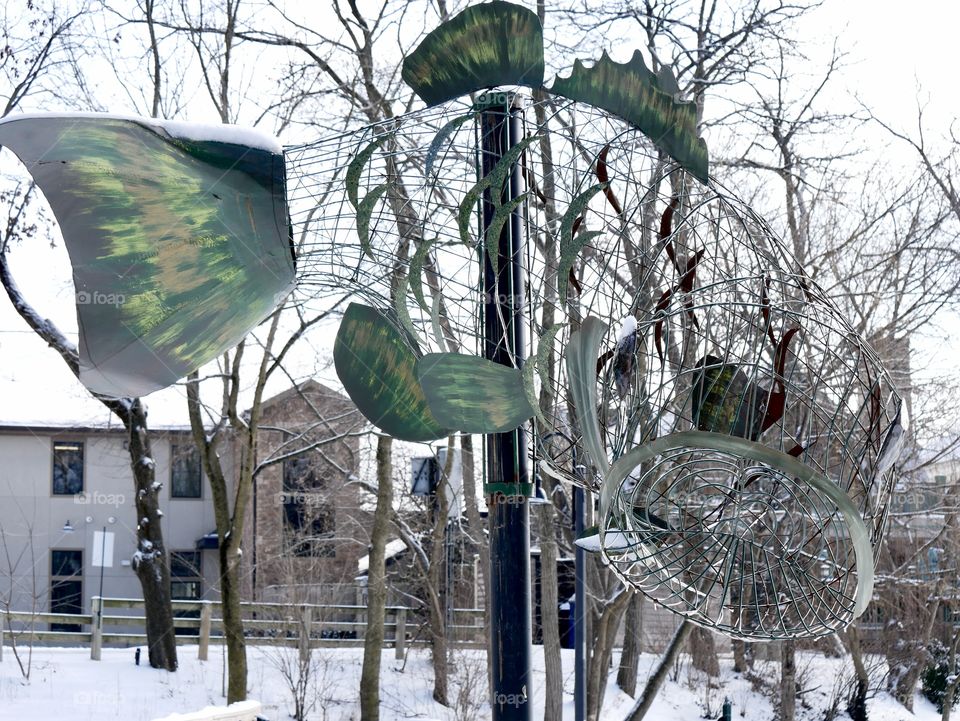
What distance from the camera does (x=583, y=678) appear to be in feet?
30.7

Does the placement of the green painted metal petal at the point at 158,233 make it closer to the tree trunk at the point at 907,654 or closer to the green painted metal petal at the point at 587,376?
the green painted metal petal at the point at 587,376

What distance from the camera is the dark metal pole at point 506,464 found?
11.4 feet

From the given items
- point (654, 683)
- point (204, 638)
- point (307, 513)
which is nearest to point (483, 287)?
point (654, 683)

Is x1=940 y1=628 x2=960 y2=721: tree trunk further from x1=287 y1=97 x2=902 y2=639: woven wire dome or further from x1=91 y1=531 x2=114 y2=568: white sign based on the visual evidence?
x1=91 y1=531 x2=114 y2=568: white sign

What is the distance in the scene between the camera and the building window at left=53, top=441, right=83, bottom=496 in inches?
1055

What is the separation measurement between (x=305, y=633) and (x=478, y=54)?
43.0 ft

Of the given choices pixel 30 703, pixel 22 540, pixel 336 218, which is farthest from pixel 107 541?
pixel 336 218

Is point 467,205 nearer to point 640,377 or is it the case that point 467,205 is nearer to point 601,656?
point 640,377

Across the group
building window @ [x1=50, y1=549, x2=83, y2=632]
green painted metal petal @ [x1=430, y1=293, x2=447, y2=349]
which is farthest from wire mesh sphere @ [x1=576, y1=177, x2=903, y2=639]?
building window @ [x1=50, y1=549, x2=83, y2=632]

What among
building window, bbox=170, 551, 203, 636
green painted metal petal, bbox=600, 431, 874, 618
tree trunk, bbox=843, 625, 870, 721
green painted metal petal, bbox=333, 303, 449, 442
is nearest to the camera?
green painted metal petal, bbox=600, 431, 874, 618

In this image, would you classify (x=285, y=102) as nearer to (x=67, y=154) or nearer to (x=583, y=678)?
(x=583, y=678)

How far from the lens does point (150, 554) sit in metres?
15.7

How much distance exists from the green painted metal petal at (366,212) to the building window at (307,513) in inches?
615

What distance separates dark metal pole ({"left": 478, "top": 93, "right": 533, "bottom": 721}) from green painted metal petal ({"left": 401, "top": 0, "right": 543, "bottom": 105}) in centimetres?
10
